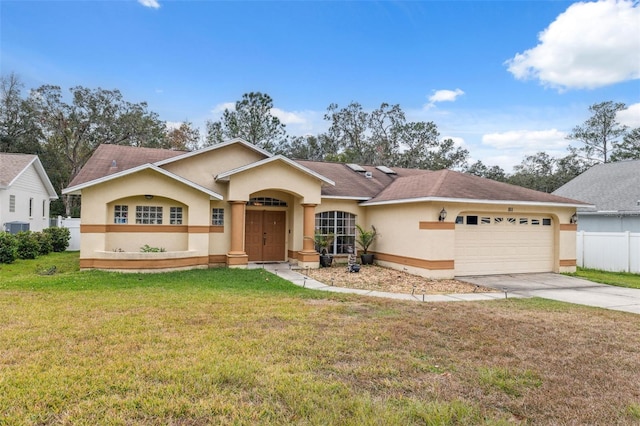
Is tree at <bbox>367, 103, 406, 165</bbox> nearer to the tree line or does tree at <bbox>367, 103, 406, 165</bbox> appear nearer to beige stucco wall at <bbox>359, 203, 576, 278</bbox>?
the tree line

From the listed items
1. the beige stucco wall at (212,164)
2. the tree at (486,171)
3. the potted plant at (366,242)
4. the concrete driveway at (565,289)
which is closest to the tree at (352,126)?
the tree at (486,171)

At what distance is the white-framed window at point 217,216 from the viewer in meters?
14.0

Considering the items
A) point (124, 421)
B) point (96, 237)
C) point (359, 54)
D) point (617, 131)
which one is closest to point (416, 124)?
point (617, 131)

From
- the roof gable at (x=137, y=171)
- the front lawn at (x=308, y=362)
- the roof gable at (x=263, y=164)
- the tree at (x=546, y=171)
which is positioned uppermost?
the tree at (x=546, y=171)

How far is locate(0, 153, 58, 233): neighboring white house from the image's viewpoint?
1923cm

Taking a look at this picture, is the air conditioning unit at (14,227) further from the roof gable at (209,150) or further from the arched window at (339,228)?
the arched window at (339,228)

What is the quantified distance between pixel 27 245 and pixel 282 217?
10644 mm

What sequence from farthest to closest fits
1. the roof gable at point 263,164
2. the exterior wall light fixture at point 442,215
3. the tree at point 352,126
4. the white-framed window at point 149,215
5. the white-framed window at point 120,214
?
the tree at point 352,126 → the roof gable at point 263,164 → the white-framed window at point 149,215 → the white-framed window at point 120,214 → the exterior wall light fixture at point 442,215

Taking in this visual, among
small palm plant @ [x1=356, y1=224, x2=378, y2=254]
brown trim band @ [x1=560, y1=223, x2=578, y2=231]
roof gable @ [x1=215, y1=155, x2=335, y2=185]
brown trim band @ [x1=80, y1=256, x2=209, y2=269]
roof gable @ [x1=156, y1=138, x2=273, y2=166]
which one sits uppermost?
roof gable @ [x1=156, y1=138, x2=273, y2=166]

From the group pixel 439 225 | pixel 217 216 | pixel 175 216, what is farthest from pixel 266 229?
pixel 439 225

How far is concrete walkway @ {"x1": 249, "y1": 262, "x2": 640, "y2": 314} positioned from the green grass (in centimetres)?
62

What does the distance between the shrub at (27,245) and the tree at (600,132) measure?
47.0 metres

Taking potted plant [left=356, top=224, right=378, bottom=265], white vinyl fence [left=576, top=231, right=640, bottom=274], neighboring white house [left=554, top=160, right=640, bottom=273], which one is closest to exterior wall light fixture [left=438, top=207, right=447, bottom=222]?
potted plant [left=356, top=224, right=378, bottom=265]

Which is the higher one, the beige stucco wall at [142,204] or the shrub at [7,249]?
the beige stucco wall at [142,204]
